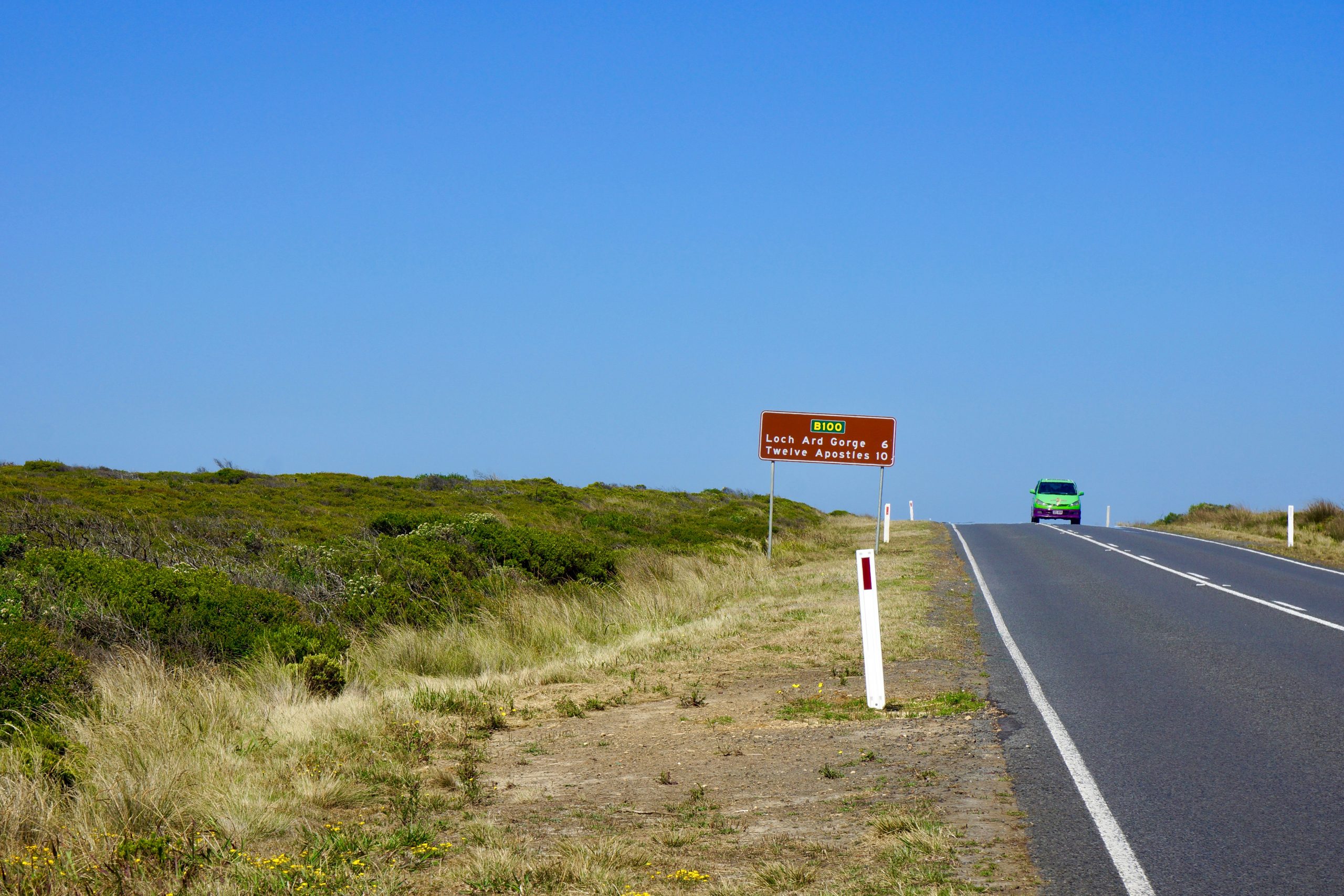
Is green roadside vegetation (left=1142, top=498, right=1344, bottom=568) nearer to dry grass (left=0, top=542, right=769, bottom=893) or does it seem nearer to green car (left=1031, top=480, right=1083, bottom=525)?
green car (left=1031, top=480, right=1083, bottom=525)

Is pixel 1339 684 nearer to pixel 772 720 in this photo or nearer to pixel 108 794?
pixel 772 720

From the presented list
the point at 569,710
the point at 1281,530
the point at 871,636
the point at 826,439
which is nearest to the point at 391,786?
the point at 569,710

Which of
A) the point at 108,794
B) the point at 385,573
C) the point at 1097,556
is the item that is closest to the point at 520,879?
the point at 108,794

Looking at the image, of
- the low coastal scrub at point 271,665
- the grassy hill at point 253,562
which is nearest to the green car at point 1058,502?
the grassy hill at point 253,562

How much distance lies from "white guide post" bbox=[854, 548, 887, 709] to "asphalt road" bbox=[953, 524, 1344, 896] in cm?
104

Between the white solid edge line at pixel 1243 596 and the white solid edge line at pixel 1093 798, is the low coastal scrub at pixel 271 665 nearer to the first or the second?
the white solid edge line at pixel 1093 798

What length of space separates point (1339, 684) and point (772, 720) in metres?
4.87

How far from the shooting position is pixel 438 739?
24.7ft

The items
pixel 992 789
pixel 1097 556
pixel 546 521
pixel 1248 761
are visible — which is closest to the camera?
pixel 992 789

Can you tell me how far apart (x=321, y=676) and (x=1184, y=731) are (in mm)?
7141

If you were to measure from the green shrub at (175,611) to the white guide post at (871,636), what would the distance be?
5655 millimetres

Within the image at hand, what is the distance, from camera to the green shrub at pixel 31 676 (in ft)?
25.4

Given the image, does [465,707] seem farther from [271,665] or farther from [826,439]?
[826,439]

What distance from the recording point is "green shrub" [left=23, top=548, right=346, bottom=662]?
10.9 metres
